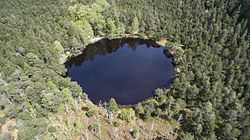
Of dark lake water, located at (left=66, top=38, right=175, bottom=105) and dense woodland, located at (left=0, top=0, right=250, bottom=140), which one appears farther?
dark lake water, located at (left=66, top=38, right=175, bottom=105)

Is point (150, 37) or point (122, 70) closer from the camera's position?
point (122, 70)

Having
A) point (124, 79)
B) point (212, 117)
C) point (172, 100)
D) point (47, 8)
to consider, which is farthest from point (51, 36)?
point (212, 117)

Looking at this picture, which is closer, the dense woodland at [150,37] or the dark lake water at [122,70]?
the dense woodland at [150,37]

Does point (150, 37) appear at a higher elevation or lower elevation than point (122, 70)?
higher

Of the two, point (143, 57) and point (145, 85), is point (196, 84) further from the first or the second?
point (143, 57)
